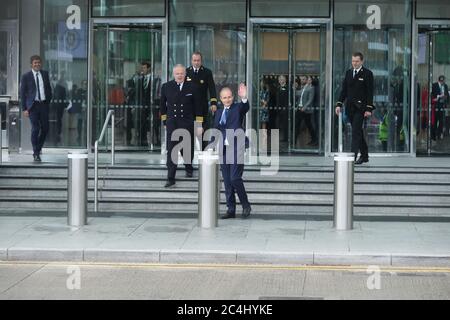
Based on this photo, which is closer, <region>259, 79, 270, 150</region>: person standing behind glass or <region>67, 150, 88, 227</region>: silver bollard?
<region>67, 150, 88, 227</region>: silver bollard

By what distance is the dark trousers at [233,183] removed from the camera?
512 inches

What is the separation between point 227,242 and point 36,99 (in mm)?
6462

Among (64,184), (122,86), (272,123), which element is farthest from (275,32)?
(64,184)

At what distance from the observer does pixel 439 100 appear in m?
19.3

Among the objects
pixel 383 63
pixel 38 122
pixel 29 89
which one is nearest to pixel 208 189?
pixel 38 122

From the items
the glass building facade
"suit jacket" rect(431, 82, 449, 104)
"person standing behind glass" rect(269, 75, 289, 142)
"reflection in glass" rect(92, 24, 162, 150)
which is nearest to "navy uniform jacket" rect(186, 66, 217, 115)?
the glass building facade

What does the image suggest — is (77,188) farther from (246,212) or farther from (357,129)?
(357,129)

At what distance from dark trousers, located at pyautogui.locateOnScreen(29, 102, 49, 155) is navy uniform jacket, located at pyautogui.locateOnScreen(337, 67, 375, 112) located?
5.37m

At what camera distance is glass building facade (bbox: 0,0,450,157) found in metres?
18.9

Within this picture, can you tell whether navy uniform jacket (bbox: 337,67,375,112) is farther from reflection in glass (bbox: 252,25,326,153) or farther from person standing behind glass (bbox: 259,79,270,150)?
person standing behind glass (bbox: 259,79,270,150)

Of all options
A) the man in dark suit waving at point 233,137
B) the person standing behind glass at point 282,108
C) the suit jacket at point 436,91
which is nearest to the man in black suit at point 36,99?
the man in dark suit waving at point 233,137

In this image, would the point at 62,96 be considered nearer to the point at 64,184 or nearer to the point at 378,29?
the point at 64,184

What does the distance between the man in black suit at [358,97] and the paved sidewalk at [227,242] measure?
295 centimetres
